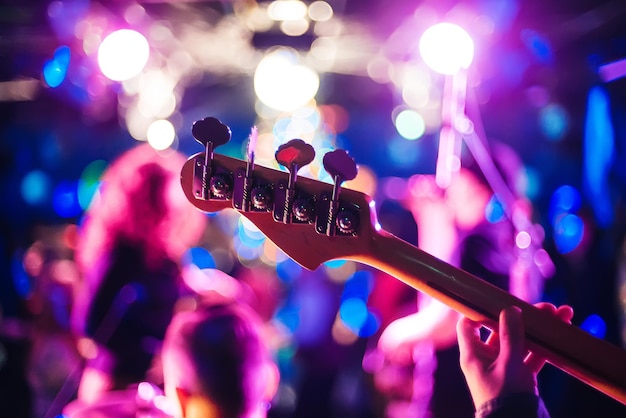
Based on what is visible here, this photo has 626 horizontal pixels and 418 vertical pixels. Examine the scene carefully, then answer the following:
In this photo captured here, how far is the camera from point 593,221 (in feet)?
9.96

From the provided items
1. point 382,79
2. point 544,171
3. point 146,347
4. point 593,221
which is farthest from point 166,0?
point 593,221

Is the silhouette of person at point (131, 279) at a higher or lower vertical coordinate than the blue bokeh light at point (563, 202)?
lower

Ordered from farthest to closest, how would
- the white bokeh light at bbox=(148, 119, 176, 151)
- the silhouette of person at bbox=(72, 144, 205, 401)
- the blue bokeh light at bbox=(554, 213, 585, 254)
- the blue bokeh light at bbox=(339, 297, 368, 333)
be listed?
1. the white bokeh light at bbox=(148, 119, 176, 151)
2. the blue bokeh light at bbox=(339, 297, 368, 333)
3. the blue bokeh light at bbox=(554, 213, 585, 254)
4. the silhouette of person at bbox=(72, 144, 205, 401)

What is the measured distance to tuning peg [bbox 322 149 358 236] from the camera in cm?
108

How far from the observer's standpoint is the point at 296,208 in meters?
1.12

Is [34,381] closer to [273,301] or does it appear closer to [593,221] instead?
[273,301]

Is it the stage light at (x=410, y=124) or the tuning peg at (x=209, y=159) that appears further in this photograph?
the stage light at (x=410, y=124)

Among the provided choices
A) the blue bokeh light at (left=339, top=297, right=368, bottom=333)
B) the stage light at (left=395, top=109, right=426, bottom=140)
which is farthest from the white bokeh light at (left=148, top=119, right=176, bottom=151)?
the blue bokeh light at (left=339, top=297, right=368, bottom=333)

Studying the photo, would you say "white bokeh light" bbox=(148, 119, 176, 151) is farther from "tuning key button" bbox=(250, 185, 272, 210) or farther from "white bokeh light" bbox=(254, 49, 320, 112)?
"tuning key button" bbox=(250, 185, 272, 210)

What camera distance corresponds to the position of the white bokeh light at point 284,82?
3.50 meters

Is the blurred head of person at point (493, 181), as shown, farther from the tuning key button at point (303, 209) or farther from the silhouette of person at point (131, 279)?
the tuning key button at point (303, 209)

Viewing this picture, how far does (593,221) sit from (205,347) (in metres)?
2.55

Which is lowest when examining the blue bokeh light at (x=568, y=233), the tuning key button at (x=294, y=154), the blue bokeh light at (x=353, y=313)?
the blue bokeh light at (x=353, y=313)

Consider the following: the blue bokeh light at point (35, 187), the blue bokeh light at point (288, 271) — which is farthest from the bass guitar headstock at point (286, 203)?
the blue bokeh light at point (35, 187)
